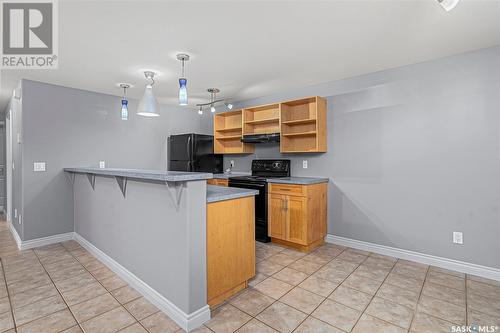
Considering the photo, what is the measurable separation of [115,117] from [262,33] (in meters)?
3.18

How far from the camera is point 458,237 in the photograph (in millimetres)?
2699

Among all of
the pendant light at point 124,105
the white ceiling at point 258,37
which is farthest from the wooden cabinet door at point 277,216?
the pendant light at point 124,105

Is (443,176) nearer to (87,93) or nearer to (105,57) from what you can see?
(105,57)

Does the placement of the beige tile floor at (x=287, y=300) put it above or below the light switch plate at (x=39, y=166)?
below

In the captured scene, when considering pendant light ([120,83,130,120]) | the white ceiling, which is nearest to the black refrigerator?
pendant light ([120,83,130,120])

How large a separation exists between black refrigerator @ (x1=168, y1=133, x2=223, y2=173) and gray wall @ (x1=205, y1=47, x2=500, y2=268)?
210cm

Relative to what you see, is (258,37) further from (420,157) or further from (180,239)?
(420,157)

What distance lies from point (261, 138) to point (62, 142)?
299 cm

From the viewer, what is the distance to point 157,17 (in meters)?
1.98

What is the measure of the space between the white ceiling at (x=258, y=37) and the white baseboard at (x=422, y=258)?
7.36 ft

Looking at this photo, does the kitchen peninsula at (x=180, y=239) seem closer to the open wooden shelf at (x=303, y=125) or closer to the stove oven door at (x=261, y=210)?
the stove oven door at (x=261, y=210)

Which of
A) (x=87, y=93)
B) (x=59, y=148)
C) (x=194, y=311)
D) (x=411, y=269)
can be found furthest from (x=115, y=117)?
(x=411, y=269)

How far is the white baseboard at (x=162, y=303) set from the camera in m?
1.80

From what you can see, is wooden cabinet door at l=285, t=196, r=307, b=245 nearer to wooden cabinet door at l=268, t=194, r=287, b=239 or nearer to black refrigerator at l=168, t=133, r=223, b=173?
wooden cabinet door at l=268, t=194, r=287, b=239
